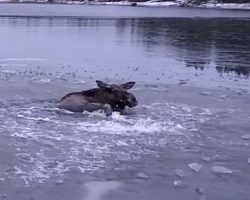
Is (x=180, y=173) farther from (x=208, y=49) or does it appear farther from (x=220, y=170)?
(x=208, y=49)

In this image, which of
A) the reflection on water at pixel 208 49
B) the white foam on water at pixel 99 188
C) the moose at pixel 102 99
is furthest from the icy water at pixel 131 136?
the reflection on water at pixel 208 49

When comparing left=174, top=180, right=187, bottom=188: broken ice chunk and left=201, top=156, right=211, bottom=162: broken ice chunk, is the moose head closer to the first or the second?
left=201, top=156, right=211, bottom=162: broken ice chunk

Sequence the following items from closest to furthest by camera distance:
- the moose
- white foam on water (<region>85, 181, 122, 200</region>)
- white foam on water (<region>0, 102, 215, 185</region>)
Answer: white foam on water (<region>85, 181, 122, 200</region>) < white foam on water (<region>0, 102, 215, 185</region>) < the moose

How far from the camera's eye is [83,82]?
61.9ft

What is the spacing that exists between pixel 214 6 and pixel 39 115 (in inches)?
4749

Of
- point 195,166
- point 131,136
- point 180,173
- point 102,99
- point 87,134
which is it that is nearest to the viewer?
point 180,173

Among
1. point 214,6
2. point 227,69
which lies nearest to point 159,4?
point 214,6

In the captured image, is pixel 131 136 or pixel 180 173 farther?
pixel 131 136

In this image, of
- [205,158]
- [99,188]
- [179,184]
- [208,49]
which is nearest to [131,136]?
[205,158]

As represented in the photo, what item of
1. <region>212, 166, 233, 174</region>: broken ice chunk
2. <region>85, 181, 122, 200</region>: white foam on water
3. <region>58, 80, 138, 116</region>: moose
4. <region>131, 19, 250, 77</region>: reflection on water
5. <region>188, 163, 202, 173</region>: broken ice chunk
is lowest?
<region>131, 19, 250, 77</region>: reflection on water

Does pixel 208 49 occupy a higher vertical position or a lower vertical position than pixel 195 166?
lower

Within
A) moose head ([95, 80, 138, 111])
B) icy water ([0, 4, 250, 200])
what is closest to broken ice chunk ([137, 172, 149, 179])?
icy water ([0, 4, 250, 200])

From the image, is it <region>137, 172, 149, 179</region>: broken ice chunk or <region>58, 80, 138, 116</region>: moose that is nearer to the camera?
<region>137, 172, 149, 179</region>: broken ice chunk

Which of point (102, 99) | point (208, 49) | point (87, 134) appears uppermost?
point (102, 99)
